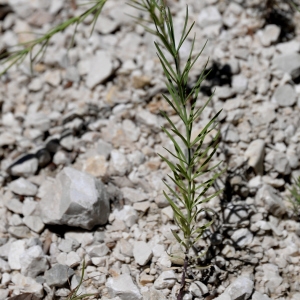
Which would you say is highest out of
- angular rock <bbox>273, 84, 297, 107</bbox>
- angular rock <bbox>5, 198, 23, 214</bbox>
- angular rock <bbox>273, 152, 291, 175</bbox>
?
angular rock <bbox>273, 84, 297, 107</bbox>

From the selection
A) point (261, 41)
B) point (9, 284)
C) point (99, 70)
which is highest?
point (261, 41)

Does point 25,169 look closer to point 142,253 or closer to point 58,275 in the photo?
point 58,275

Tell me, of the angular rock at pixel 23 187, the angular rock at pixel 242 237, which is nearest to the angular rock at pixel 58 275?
the angular rock at pixel 23 187

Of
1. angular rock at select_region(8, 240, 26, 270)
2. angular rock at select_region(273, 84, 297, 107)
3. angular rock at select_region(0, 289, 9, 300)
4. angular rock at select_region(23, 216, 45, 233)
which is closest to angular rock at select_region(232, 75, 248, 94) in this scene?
angular rock at select_region(273, 84, 297, 107)

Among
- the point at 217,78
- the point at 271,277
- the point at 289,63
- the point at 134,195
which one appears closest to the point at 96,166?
the point at 134,195

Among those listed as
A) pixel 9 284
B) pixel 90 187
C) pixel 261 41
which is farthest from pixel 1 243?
pixel 261 41

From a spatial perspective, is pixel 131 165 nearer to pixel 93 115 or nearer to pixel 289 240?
pixel 93 115

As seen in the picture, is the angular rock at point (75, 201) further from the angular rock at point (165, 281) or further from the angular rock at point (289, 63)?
the angular rock at point (289, 63)

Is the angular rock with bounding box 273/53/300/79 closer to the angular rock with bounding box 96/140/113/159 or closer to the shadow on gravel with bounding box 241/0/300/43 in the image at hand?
the shadow on gravel with bounding box 241/0/300/43
